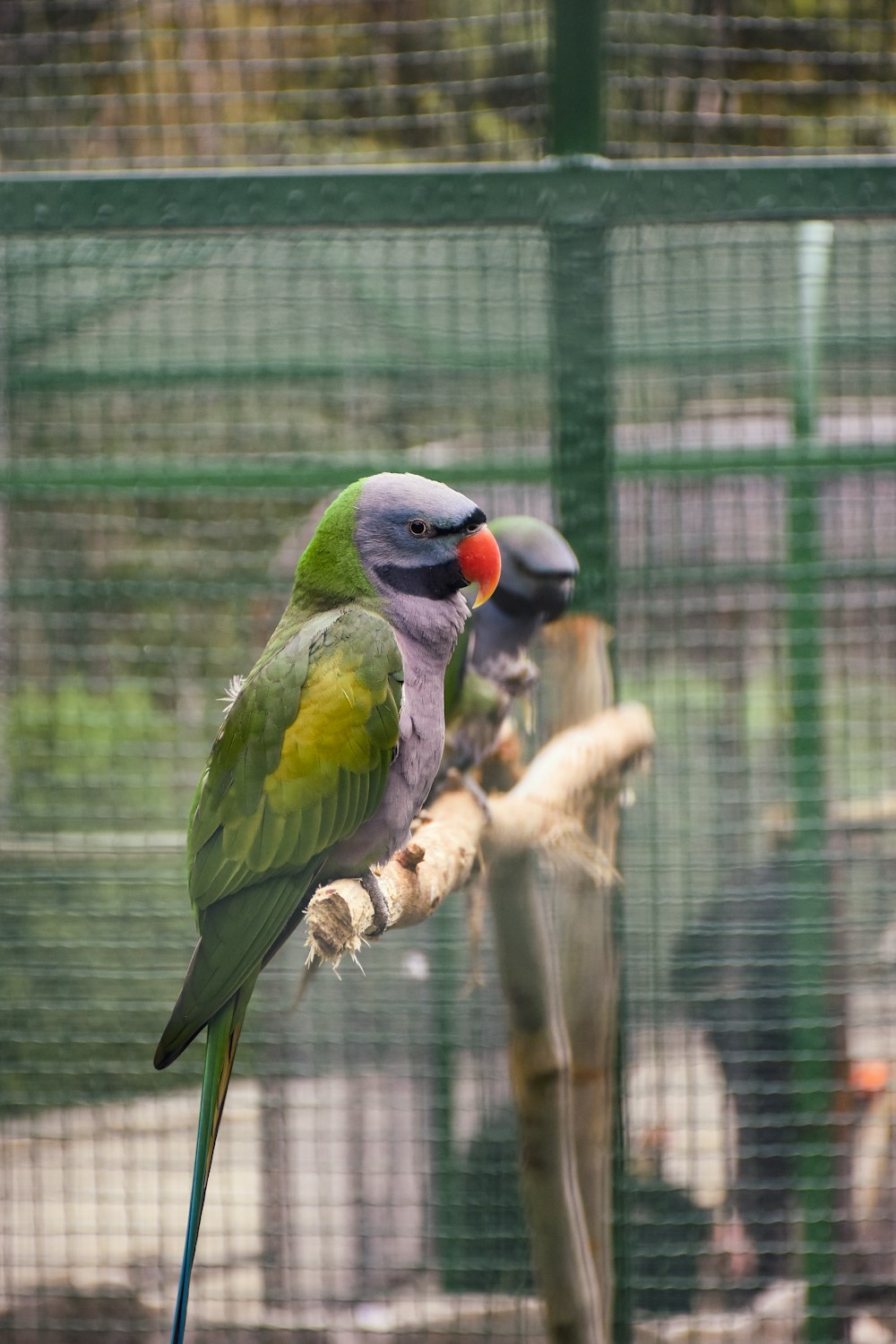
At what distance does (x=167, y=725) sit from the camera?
148cm

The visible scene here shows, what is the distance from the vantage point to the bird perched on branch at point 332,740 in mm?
730

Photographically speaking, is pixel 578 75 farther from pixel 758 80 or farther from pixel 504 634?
pixel 504 634

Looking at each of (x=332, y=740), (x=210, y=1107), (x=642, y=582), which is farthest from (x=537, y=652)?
(x=210, y=1107)

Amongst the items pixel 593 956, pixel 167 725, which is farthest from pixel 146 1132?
pixel 593 956

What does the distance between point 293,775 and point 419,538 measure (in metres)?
0.17

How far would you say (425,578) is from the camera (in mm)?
813

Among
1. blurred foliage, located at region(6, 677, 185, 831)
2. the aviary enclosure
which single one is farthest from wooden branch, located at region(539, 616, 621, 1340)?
blurred foliage, located at region(6, 677, 185, 831)

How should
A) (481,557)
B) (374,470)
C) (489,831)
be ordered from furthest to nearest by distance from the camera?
(374,470)
(489,831)
(481,557)

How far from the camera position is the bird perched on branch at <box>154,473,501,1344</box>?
0.73 meters

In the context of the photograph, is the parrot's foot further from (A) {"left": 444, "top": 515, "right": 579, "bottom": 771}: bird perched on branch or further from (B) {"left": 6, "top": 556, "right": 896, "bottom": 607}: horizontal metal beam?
(B) {"left": 6, "top": 556, "right": 896, "bottom": 607}: horizontal metal beam

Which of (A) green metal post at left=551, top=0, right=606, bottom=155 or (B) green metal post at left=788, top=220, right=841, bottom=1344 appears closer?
(A) green metal post at left=551, top=0, right=606, bottom=155

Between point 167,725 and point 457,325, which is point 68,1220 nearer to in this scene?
point 167,725

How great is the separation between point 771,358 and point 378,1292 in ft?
3.64

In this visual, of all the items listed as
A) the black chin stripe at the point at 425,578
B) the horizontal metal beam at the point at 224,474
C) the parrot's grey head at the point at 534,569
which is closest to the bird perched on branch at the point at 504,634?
the parrot's grey head at the point at 534,569
